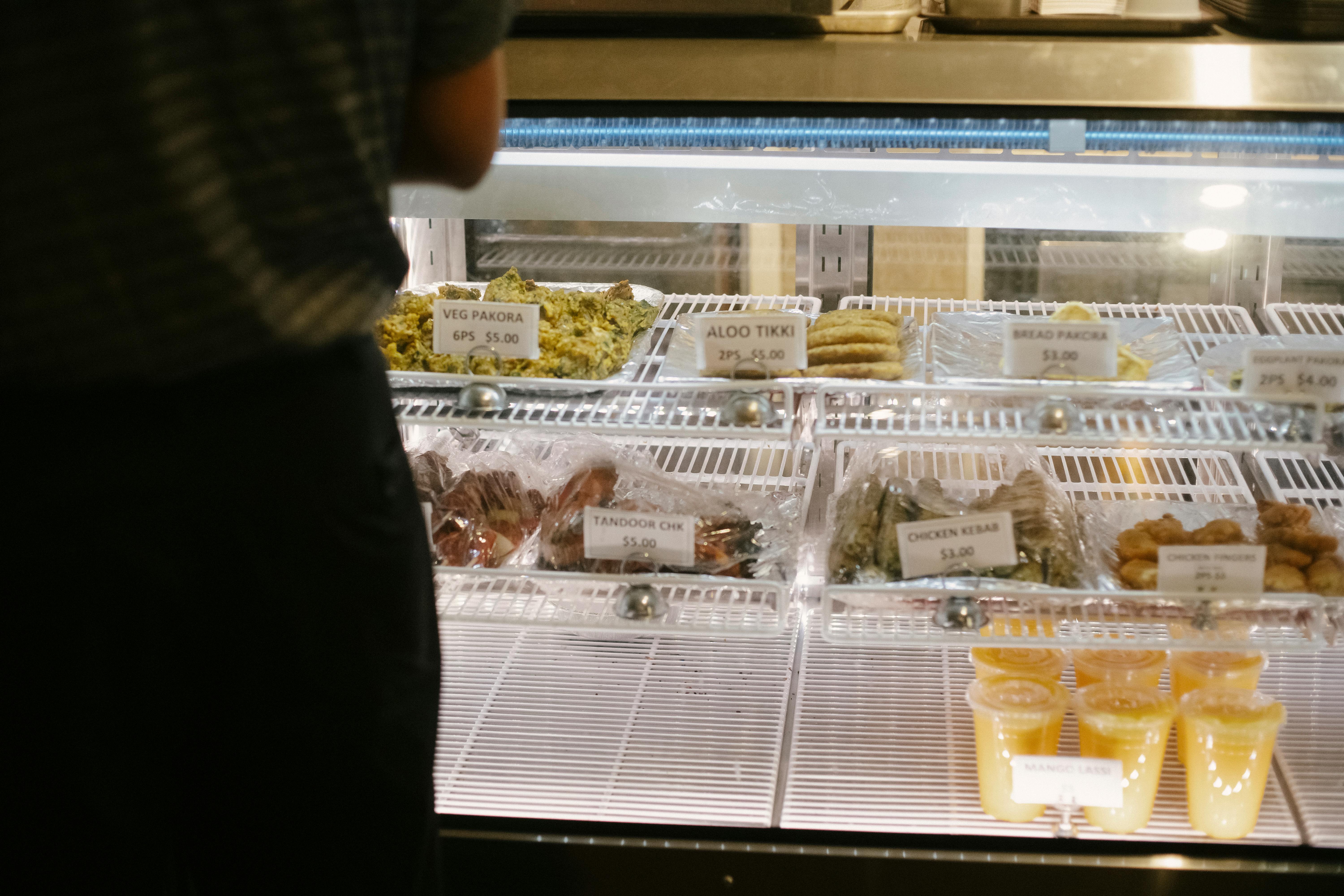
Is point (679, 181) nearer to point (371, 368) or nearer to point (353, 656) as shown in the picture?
point (371, 368)

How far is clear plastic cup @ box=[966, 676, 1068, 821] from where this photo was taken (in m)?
1.55

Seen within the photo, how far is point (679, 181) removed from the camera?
63.0 inches

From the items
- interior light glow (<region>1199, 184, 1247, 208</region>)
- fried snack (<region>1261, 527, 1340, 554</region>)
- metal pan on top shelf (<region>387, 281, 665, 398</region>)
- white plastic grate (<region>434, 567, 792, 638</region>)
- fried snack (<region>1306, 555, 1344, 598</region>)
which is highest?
interior light glow (<region>1199, 184, 1247, 208</region>)

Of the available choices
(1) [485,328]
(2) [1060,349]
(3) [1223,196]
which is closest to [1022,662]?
(2) [1060,349]

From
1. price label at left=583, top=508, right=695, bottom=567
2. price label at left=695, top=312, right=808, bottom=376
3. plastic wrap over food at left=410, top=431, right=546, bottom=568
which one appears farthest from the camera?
plastic wrap over food at left=410, top=431, right=546, bottom=568

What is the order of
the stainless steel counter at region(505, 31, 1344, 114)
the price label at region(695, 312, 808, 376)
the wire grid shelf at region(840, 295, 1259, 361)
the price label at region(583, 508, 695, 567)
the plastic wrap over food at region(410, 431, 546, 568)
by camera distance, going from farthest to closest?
the wire grid shelf at region(840, 295, 1259, 361), the plastic wrap over food at region(410, 431, 546, 568), the price label at region(583, 508, 695, 567), the price label at region(695, 312, 808, 376), the stainless steel counter at region(505, 31, 1344, 114)

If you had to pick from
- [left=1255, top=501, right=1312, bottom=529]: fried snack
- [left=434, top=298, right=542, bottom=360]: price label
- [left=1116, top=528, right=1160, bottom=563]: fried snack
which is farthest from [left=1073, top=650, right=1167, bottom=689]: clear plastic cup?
[left=434, top=298, right=542, bottom=360]: price label

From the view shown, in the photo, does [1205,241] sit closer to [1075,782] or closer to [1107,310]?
[1107,310]

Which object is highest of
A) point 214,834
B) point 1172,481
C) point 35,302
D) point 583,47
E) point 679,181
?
point 583,47

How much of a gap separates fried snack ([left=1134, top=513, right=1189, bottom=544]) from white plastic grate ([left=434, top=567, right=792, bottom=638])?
0.53m

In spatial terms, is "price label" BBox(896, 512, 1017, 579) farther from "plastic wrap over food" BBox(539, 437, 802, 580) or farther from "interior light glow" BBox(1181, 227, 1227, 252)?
"interior light glow" BBox(1181, 227, 1227, 252)

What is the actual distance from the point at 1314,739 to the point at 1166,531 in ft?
1.40

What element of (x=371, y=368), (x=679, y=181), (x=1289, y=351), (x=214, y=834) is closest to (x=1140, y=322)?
(x=1289, y=351)

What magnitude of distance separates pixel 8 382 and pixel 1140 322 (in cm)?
151
